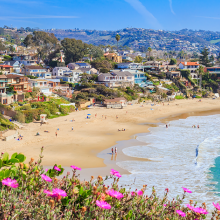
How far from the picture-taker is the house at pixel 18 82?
154ft

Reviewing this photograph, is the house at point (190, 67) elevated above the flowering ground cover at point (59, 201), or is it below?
above

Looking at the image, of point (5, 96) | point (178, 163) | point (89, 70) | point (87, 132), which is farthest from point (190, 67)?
point (178, 163)

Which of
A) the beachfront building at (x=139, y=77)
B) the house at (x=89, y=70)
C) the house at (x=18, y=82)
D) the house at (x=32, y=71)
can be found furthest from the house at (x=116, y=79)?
the house at (x=18, y=82)

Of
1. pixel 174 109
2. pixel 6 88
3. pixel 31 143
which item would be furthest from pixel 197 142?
pixel 6 88

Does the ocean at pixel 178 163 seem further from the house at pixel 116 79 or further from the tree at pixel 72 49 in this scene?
the tree at pixel 72 49

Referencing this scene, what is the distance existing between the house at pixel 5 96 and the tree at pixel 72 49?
3566cm

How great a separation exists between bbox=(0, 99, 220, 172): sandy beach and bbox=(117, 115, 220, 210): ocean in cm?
329

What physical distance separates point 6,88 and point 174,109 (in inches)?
1338

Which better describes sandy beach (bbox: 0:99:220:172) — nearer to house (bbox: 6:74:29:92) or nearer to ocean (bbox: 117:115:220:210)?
ocean (bbox: 117:115:220:210)

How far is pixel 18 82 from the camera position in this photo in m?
48.1

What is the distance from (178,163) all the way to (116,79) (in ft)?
153

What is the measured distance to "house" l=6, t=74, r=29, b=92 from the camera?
1851 inches

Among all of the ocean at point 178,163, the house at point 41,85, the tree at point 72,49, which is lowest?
the ocean at point 178,163

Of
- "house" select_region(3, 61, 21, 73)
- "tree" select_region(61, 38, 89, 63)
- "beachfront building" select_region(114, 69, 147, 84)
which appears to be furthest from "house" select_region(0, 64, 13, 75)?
"beachfront building" select_region(114, 69, 147, 84)
